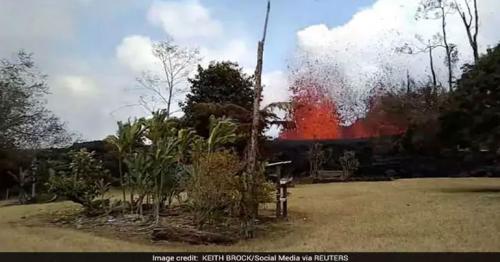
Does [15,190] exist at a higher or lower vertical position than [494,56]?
lower

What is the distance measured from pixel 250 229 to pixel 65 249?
Answer: 200 centimetres

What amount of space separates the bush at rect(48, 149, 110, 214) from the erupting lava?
28.5 feet

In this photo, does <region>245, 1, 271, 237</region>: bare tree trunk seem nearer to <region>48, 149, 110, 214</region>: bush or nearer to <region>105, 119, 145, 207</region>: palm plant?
<region>105, 119, 145, 207</region>: palm plant

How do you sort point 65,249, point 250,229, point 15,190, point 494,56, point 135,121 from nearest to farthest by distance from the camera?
1. point 65,249
2. point 250,229
3. point 135,121
4. point 494,56
5. point 15,190

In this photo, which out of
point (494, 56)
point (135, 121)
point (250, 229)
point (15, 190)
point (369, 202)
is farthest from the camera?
point (15, 190)

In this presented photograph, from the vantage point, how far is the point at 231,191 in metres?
6.00

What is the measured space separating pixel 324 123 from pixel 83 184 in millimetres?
11208

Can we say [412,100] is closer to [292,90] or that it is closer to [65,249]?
[292,90]

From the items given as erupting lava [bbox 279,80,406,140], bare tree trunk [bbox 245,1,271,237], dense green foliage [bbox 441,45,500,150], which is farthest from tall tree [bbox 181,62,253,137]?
bare tree trunk [bbox 245,1,271,237]

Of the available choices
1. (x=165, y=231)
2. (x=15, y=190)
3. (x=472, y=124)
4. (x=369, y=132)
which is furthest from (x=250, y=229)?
(x=369, y=132)

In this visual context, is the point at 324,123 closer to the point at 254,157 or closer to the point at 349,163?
the point at 349,163

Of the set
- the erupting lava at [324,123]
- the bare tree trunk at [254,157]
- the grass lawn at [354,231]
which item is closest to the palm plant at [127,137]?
the grass lawn at [354,231]

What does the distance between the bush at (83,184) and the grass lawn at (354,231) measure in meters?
0.69

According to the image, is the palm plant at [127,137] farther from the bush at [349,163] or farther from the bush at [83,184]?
the bush at [349,163]
